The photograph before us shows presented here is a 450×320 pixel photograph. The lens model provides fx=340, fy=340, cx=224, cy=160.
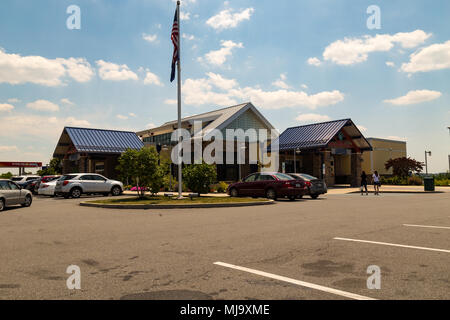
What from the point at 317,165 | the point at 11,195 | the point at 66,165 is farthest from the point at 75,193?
the point at 317,165

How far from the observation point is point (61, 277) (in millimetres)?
4645

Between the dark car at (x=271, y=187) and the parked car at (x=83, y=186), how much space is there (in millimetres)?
9566

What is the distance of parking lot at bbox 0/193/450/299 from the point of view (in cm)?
402

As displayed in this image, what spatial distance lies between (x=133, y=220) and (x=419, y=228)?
8146mm

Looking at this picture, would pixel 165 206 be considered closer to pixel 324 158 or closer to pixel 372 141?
pixel 324 158

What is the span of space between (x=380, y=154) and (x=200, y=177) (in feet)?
128

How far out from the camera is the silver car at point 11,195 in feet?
49.8

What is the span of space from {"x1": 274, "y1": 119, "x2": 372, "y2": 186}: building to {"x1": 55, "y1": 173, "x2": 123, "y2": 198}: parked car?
16874 mm

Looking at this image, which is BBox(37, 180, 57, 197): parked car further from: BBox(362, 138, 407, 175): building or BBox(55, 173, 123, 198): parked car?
BBox(362, 138, 407, 175): building

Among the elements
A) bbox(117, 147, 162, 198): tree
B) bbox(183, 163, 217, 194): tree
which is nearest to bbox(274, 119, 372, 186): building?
bbox(183, 163, 217, 194): tree

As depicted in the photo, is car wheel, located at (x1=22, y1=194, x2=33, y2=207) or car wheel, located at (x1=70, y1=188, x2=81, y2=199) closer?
car wheel, located at (x1=22, y1=194, x2=33, y2=207)

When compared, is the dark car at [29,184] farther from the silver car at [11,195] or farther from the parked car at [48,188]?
the silver car at [11,195]

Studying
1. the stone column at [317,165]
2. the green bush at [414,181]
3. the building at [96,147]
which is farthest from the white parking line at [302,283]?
the green bush at [414,181]
